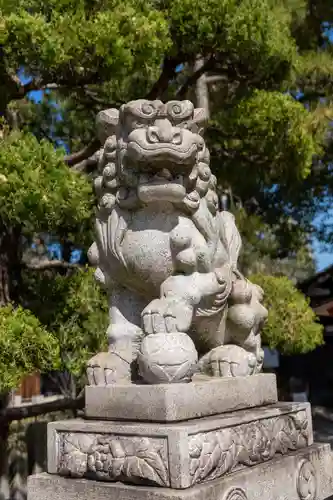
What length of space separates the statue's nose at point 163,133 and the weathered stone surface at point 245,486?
4.22 feet

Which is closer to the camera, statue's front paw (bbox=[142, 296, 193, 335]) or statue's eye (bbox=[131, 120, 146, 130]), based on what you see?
statue's front paw (bbox=[142, 296, 193, 335])

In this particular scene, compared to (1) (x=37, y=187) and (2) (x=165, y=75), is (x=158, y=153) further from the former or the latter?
(2) (x=165, y=75)

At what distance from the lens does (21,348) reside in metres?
3.18

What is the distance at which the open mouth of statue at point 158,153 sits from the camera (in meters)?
2.22

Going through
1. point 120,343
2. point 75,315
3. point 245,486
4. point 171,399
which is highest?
point 75,315

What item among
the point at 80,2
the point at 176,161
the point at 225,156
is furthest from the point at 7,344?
the point at 225,156

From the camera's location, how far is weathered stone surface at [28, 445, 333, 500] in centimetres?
186

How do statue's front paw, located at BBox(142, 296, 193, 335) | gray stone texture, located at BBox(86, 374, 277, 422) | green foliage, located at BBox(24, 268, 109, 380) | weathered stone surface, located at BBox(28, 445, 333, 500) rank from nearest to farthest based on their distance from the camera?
weathered stone surface, located at BBox(28, 445, 333, 500), gray stone texture, located at BBox(86, 374, 277, 422), statue's front paw, located at BBox(142, 296, 193, 335), green foliage, located at BBox(24, 268, 109, 380)

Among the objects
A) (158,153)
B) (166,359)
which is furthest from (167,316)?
(158,153)

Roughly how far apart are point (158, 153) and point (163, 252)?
0.40 metres

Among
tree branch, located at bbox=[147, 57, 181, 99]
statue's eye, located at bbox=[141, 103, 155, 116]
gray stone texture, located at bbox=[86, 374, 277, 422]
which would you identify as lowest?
gray stone texture, located at bbox=[86, 374, 277, 422]

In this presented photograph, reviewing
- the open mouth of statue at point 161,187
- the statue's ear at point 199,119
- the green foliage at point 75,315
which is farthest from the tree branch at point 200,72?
the open mouth of statue at point 161,187

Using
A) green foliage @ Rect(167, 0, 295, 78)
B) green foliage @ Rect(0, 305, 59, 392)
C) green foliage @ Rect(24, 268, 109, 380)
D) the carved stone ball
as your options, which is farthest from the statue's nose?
green foliage @ Rect(167, 0, 295, 78)

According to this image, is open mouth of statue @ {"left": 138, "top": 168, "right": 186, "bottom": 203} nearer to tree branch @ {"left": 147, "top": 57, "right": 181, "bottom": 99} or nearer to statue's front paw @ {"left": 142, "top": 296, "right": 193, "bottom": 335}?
statue's front paw @ {"left": 142, "top": 296, "right": 193, "bottom": 335}
